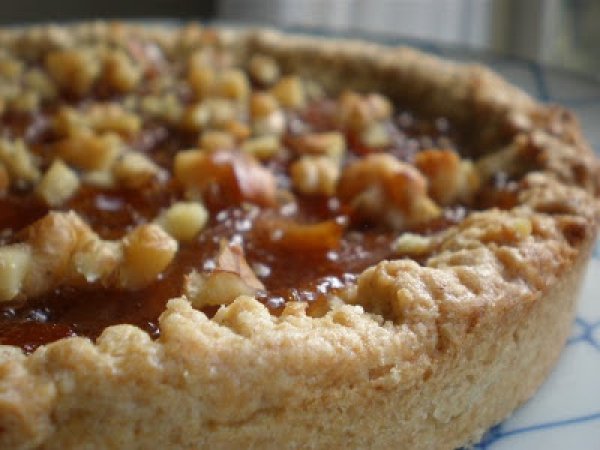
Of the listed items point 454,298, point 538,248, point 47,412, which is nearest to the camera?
point 47,412

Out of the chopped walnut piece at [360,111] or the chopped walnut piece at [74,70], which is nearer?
the chopped walnut piece at [360,111]

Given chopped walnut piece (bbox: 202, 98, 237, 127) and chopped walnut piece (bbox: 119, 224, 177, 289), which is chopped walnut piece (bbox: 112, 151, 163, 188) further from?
chopped walnut piece (bbox: 119, 224, 177, 289)

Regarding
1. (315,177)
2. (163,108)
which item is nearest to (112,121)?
(163,108)

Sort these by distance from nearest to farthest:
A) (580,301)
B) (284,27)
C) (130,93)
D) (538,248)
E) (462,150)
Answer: (538,248), (580,301), (462,150), (130,93), (284,27)

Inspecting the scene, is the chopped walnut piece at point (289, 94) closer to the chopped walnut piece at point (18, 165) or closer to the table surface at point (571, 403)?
the chopped walnut piece at point (18, 165)

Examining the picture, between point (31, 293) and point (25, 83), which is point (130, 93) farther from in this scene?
point (31, 293)

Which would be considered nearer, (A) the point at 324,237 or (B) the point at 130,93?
(A) the point at 324,237

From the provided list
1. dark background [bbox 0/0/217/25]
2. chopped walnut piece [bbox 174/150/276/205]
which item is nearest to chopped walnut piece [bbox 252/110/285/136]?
chopped walnut piece [bbox 174/150/276/205]

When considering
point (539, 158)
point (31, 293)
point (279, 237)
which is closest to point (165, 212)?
point (279, 237)

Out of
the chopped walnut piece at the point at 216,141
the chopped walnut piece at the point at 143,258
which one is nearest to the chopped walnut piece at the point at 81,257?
the chopped walnut piece at the point at 143,258
